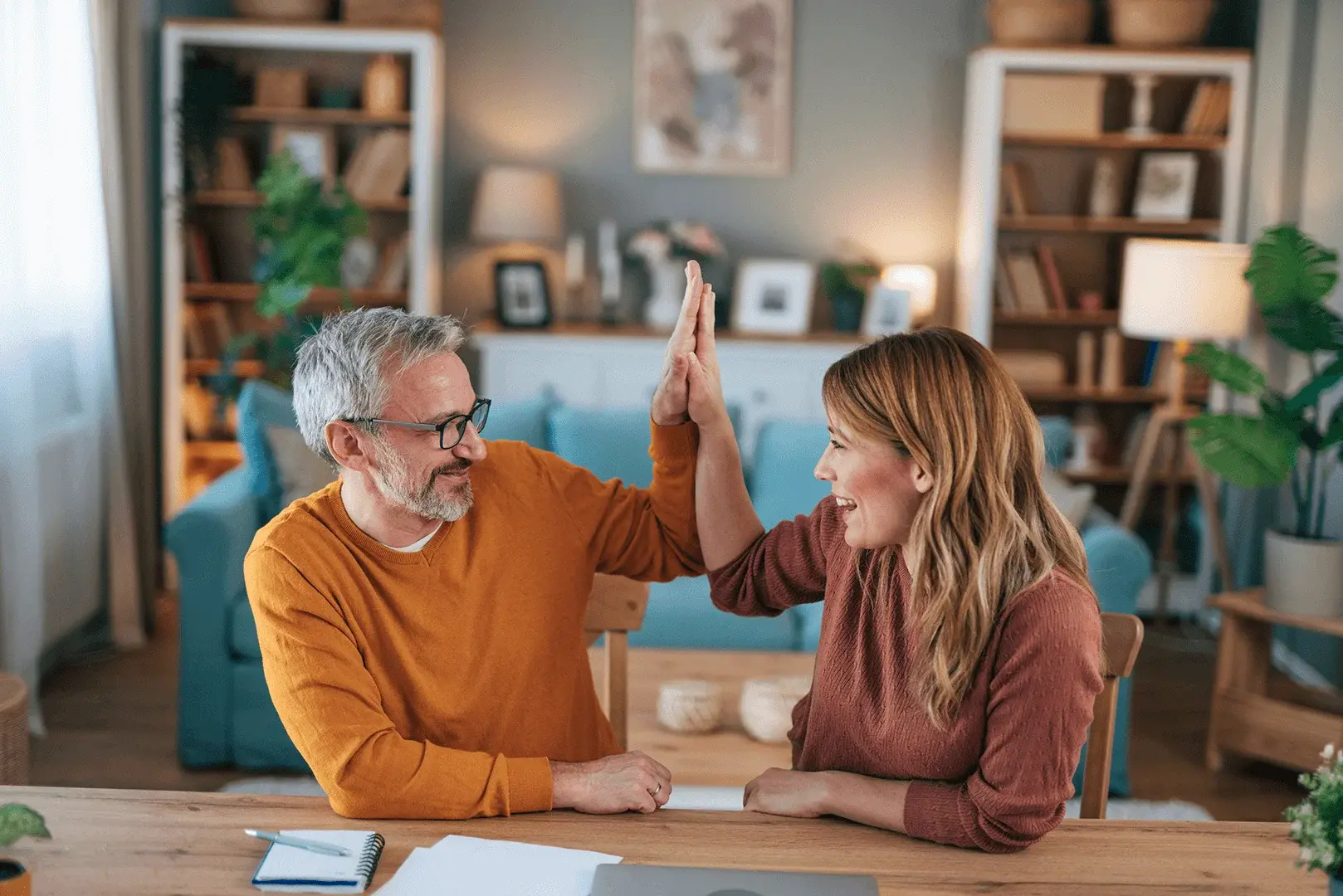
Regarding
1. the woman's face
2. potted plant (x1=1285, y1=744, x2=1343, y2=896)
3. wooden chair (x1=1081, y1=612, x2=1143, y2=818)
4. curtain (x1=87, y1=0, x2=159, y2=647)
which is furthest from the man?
curtain (x1=87, y1=0, x2=159, y2=647)

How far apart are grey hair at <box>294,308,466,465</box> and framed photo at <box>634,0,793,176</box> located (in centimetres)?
400

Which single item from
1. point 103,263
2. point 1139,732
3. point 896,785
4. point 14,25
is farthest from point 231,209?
point 896,785

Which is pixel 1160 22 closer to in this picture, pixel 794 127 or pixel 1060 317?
pixel 1060 317

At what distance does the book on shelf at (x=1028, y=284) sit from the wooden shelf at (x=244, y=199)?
2.34m

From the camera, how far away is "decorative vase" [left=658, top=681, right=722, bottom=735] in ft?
8.59

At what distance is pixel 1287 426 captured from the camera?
349cm

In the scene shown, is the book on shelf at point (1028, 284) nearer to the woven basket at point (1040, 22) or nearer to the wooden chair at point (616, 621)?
the woven basket at point (1040, 22)

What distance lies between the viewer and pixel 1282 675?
4379 millimetres

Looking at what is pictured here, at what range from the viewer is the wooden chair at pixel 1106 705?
1703 millimetres

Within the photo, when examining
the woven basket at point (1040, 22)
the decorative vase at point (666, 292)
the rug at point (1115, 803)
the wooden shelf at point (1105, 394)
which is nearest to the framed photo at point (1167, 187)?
the woven basket at point (1040, 22)

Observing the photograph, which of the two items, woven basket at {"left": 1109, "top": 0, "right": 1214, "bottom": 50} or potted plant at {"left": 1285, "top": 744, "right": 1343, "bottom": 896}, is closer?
potted plant at {"left": 1285, "top": 744, "right": 1343, "bottom": 896}

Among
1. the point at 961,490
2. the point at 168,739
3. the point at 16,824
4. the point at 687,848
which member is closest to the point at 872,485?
the point at 961,490

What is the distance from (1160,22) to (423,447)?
426cm

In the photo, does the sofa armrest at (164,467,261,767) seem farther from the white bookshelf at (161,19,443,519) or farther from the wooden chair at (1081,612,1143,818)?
the wooden chair at (1081,612,1143,818)
